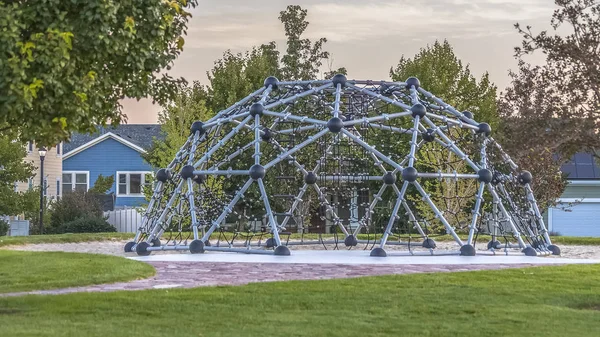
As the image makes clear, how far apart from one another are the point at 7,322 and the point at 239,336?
8.54ft

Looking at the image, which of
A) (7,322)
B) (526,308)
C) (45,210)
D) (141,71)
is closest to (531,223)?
(526,308)

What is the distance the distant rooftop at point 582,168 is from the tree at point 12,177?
78.5ft

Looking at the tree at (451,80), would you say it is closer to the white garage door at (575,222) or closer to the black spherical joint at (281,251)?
the white garage door at (575,222)

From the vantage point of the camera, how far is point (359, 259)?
18562 mm

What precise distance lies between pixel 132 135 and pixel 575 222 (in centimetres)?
2442

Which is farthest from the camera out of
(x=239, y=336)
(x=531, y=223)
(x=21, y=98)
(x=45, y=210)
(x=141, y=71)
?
(x=45, y=210)

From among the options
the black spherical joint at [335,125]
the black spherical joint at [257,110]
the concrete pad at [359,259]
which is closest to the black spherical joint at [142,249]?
the concrete pad at [359,259]

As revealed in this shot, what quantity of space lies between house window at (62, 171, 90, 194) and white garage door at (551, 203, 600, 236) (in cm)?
2366

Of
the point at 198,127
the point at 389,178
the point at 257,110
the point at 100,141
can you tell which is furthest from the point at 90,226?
the point at 389,178

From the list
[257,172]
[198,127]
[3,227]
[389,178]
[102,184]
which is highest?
[198,127]

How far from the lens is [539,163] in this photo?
110 feet

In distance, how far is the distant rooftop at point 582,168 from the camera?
150 ft

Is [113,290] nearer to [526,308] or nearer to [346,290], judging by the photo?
[346,290]

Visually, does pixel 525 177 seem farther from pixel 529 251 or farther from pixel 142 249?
pixel 142 249
